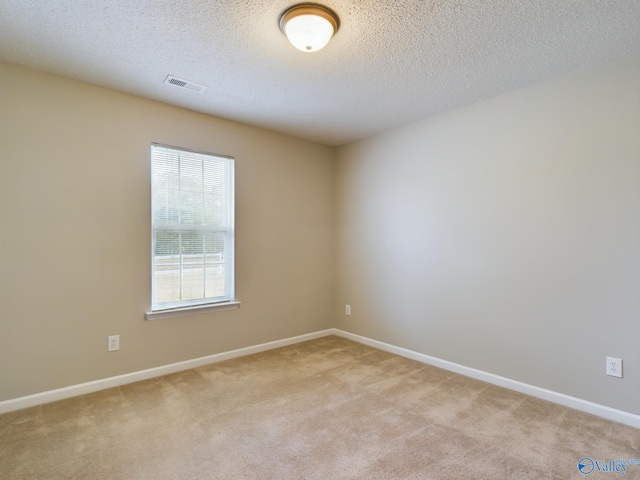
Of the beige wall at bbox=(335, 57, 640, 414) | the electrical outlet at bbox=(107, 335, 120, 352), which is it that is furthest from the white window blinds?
the beige wall at bbox=(335, 57, 640, 414)

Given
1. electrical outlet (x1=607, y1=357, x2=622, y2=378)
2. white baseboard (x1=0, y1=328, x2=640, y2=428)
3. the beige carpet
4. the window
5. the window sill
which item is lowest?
the beige carpet

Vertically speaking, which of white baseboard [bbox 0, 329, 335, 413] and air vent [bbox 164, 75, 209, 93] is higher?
air vent [bbox 164, 75, 209, 93]

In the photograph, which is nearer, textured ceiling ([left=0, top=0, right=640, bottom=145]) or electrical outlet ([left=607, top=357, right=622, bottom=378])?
textured ceiling ([left=0, top=0, right=640, bottom=145])

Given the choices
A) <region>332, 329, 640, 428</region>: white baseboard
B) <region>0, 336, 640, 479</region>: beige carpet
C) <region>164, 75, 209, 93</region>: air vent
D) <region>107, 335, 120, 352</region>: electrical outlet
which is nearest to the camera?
<region>0, 336, 640, 479</region>: beige carpet

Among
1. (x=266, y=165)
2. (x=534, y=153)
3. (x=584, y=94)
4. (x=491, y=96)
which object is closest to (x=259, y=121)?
(x=266, y=165)

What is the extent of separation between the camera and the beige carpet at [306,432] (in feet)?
5.74

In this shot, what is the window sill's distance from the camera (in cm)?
293

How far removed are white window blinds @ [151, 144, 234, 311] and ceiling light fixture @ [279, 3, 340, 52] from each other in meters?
1.71

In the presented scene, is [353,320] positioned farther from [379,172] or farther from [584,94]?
[584,94]

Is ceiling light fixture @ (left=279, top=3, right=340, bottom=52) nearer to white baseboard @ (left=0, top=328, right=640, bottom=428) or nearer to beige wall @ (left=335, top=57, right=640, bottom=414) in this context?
beige wall @ (left=335, top=57, right=640, bottom=414)

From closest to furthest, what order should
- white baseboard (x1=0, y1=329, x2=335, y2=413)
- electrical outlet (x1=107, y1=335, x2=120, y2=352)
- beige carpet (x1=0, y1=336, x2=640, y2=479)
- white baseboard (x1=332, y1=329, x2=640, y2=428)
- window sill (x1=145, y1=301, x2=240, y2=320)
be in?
beige carpet (x1=0, y1=336, x2=640, y2=479)
white baseboard (x1=332, y1=329, x2=640, y2=428)
white baseboard (x1=0, y1=329, x2=335, y2=413)
electrical outlet (x1=107, y1=335, x2=120, y2=352)
window sill (x1=145, y1=301, x2=240, y2=320)

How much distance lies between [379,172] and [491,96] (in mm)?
1323

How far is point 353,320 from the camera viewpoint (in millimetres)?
4129

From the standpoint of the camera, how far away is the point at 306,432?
2.10 meters
